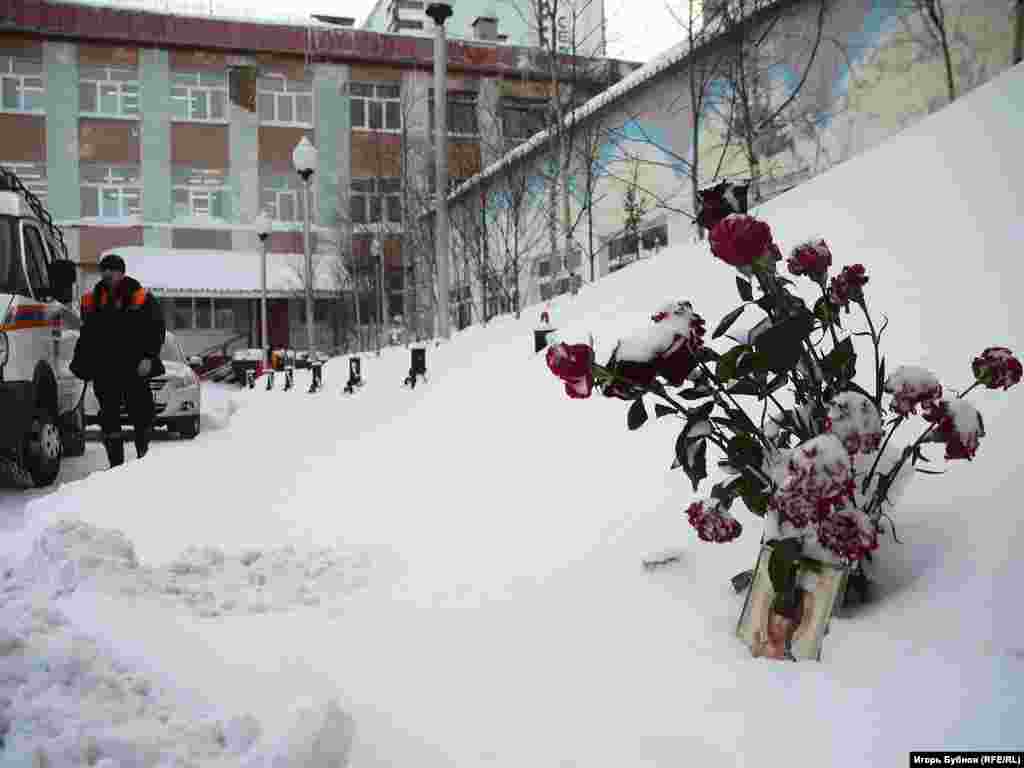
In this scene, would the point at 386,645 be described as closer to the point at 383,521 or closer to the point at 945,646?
the point at 945,646

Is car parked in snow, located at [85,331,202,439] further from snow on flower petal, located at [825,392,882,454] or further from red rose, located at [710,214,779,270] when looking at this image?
snow on flower petal, located at [825,392,882,454]

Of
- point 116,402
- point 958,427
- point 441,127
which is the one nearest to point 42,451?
point 116,402

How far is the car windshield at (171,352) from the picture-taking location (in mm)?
11227

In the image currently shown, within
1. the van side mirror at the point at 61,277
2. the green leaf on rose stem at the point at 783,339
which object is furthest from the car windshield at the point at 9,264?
the green leaf on rose stem at the point at 783,339

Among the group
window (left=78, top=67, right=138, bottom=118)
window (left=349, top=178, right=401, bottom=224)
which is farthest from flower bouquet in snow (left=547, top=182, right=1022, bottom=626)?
window (left=78, top=67, right=138, bottom=118)

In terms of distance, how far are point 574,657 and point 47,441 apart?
6055 mm

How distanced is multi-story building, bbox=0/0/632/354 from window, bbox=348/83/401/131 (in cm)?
6

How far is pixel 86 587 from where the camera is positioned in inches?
107

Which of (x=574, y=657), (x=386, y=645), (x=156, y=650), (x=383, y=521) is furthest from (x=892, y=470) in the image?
(x=383, y=521)

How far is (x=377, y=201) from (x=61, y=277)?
59.2 ft

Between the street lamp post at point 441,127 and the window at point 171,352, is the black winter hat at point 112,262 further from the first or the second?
the street lamp post at point 441,127

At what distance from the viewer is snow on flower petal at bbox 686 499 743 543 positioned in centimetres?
234

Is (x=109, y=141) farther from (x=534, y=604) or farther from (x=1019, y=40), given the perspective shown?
(x=534, y=604)

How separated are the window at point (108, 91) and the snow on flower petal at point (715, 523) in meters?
33.1
